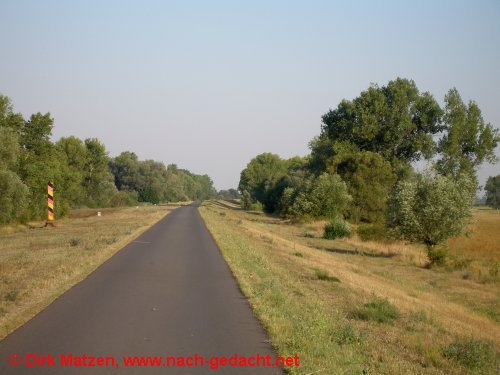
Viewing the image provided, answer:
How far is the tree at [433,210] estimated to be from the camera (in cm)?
2736

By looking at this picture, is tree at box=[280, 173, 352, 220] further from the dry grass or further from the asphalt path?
the asphalt path

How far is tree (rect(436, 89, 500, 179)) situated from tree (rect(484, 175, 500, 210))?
85.2 metres

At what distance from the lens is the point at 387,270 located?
2503cm

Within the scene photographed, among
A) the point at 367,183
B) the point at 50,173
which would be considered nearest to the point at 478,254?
the point at 367,183


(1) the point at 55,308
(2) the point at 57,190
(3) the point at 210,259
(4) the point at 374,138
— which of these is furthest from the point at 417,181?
(2) the point at 57,190

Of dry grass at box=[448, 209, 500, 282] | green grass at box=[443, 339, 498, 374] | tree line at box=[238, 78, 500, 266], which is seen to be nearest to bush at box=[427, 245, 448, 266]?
dry grass at box=[448, 209, 500, 282]

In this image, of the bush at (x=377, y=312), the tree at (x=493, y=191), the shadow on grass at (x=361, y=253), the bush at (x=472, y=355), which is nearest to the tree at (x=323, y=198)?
the shadow on grass at (x=361, y=253)

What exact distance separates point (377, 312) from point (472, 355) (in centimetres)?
303

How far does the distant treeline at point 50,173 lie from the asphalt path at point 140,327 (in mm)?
32291

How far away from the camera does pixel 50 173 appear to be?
56.4m

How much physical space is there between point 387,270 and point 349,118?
3951cm

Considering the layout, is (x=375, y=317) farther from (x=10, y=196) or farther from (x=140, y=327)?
(x=10, y=196)

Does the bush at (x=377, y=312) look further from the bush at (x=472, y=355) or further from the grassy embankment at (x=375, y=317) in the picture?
the bush at (x=472, y=355)

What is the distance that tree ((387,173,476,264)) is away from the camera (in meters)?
27.4
